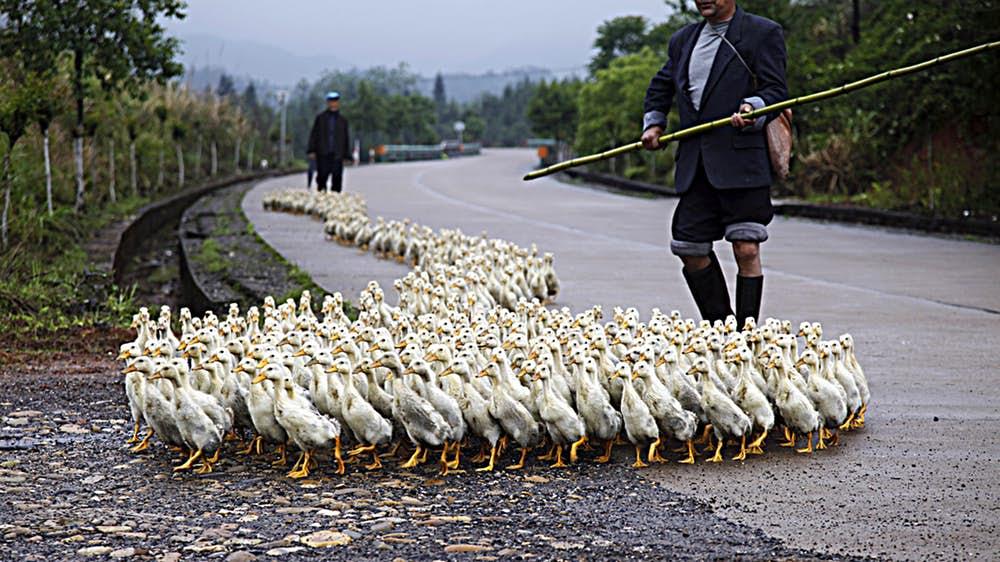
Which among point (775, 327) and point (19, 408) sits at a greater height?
point (775, 327)

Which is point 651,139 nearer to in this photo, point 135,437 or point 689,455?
point 689,455

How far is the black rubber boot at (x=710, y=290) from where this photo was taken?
827 centimetres

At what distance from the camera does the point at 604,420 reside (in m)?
6.38

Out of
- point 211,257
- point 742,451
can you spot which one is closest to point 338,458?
point 742,451

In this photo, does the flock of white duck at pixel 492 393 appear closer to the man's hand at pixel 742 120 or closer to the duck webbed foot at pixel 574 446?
the duck webbed foot at pixel 574 446

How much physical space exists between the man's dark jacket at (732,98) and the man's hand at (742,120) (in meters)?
0.16

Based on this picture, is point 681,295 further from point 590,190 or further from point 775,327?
point 590,190

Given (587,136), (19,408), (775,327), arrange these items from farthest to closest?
(587,136) < (19,408) < (775,327)

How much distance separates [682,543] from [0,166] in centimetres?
1115

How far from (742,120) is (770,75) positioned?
0.47m

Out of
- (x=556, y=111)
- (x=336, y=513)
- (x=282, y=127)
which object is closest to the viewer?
(x=336, y=513)

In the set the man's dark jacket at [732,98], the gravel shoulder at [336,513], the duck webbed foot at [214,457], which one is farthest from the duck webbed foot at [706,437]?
the duck webbed foot at [214,457]

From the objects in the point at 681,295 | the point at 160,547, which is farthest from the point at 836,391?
the point at 681,295

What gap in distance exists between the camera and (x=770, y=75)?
26.0 feet
